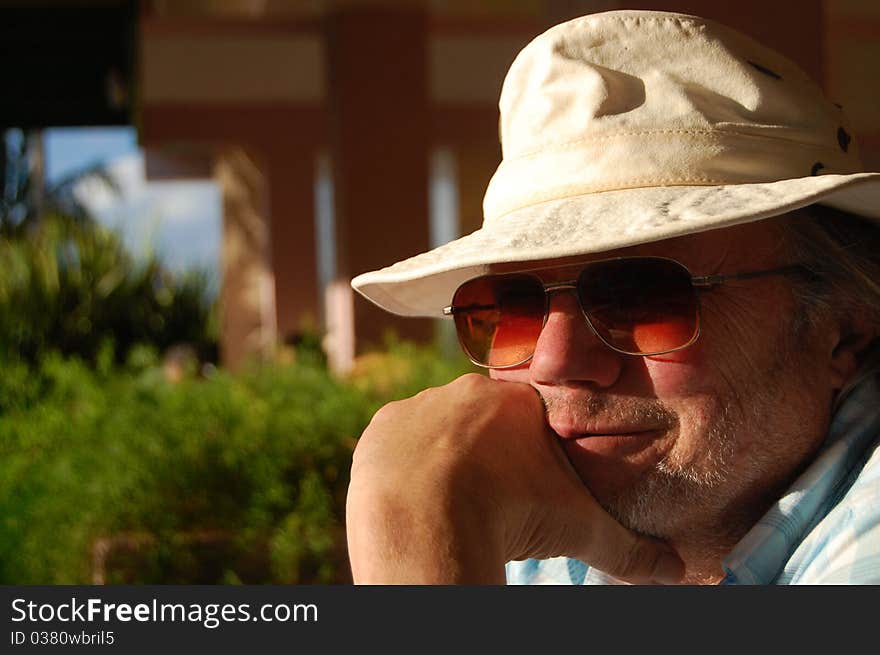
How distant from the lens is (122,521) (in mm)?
3557

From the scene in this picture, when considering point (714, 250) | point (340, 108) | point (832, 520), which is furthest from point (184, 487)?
point (340, 108)

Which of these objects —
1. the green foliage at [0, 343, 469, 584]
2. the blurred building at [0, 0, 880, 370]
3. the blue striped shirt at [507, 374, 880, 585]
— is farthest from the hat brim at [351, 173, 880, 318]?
the green foliage at [0, 343, 469, 584]

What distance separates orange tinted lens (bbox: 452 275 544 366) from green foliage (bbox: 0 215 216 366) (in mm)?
7712

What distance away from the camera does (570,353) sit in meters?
1.49

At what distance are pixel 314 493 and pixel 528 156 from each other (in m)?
2.15

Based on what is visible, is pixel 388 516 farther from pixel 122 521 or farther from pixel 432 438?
pixel 122 521

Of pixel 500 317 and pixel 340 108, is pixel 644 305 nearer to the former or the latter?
pixel 500 317

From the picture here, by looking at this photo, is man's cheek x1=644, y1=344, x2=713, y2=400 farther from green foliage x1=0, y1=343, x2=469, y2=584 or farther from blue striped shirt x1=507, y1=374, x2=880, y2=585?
green foliage x1=0, y1=343, x2=469, y2=584

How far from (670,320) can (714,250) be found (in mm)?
128

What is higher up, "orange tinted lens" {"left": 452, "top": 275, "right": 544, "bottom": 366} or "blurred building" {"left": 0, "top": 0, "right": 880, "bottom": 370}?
"blurred building" {"left": 0, "top": 0, "right": 880, "bottom": 370}

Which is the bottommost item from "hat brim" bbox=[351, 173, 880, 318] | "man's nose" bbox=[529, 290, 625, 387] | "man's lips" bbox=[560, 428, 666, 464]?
"man's lips" bbox=[560, 428, 666, 464]

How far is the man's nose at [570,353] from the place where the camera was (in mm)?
1478

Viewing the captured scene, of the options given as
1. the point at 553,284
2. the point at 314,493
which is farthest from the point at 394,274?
the point at 314,493

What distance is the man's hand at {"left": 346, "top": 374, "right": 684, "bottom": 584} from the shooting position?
1.21 meters
